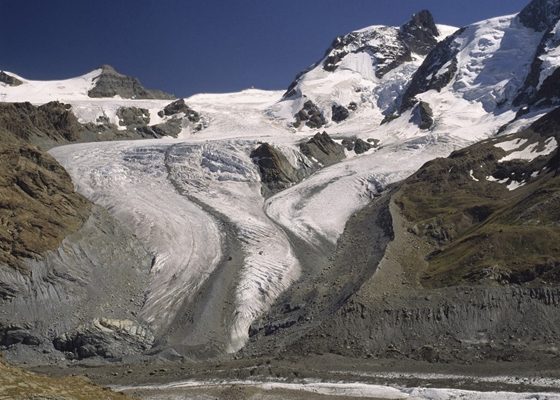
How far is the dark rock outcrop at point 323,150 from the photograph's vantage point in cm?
11100

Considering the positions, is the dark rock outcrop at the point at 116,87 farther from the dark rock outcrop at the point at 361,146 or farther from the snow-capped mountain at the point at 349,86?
the dark rock outcrop at the point at 361,146

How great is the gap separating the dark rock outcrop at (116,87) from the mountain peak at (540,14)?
96.3 meters

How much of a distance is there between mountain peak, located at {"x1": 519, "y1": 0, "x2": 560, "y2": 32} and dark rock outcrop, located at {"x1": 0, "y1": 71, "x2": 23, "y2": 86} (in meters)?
127

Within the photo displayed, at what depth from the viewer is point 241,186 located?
90000 mm

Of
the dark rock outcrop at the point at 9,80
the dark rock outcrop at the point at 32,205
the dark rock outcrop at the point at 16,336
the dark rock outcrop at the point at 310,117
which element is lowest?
the dark rock outcrop at the point at 16,336

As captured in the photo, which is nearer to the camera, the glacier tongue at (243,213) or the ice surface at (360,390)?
the ice surface at (360,390)

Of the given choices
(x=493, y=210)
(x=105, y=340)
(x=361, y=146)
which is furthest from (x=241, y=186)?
(x=361, y=146)

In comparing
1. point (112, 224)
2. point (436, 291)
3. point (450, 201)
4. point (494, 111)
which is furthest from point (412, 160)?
point (436, 291)

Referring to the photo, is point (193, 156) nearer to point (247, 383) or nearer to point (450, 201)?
point (450, 201)

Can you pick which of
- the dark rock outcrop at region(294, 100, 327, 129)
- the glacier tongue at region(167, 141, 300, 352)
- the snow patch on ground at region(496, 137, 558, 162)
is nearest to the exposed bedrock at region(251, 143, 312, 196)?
the glacier tongue at region(167, 141, 300, 352)

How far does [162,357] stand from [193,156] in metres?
51.4

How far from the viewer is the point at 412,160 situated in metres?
105

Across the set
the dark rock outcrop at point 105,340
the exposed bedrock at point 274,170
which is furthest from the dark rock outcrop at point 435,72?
the dark rock outcrop at point 105,340

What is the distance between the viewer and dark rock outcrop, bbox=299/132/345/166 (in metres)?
111
